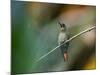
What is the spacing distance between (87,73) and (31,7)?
1082mm

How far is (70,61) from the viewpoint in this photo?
2080 millimetres

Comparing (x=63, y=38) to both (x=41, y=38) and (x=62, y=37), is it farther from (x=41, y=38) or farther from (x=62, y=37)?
(x=41, y=38)

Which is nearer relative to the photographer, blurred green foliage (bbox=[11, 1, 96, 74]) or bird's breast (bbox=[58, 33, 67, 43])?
blurred green foliage (bbox=[11, 1, 96, 74])

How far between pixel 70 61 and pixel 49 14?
636 mm

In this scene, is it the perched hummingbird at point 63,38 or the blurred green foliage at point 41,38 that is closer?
the blurred green foliage at point 41,38

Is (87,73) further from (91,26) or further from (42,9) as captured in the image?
(42,9)

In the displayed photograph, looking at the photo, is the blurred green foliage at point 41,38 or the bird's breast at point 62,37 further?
the bird's breast at point 62,37

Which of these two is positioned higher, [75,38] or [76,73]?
[75,38]

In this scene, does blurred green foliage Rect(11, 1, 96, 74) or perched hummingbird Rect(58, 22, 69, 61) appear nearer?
blurred green foliage Rect(11, 1, 96, 74)

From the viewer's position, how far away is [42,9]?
6.57 feet

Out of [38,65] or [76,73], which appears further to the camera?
[76,73]

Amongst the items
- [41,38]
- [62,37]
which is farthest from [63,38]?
[41,38]

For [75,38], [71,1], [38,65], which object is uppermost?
[71,1]
